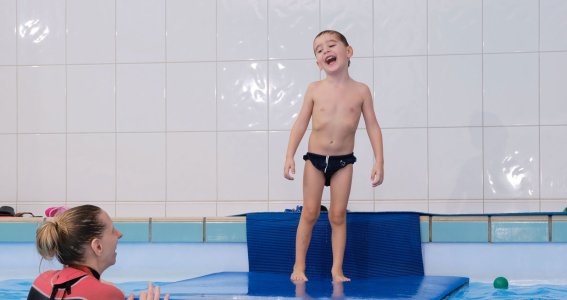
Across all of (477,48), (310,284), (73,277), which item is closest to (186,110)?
(477,48)

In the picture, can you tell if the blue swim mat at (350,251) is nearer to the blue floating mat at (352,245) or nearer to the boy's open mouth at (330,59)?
the blue floating mat at (352,245)

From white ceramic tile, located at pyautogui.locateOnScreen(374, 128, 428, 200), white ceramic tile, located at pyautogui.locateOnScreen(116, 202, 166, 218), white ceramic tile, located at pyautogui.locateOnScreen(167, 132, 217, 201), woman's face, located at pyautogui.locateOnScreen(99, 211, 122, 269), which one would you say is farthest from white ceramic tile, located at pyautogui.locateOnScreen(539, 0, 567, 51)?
woman's face, located at pyautogui.locateOnScreen(99, 211, 122, 269)

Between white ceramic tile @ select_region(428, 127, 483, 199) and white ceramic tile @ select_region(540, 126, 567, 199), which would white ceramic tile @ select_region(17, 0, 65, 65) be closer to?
white ceramic tile @ select_region(428, 127, 483, 199)

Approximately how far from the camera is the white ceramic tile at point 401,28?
302 inches

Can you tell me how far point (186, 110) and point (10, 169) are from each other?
1821 millimetres

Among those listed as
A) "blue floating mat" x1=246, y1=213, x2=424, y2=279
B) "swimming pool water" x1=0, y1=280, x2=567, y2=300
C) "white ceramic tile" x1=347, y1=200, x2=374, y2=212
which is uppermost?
"white ceramic tile" x1=347, y1=200, x2=374, y2=212

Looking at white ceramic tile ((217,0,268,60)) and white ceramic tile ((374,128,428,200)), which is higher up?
white ceramic tile ((217,0,268,60))

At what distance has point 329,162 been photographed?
18.3ft

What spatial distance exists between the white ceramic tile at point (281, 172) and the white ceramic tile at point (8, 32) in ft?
8.85

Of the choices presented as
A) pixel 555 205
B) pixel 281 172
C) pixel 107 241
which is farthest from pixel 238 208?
pixel 107 241

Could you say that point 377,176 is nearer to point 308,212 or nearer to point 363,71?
point 308,212

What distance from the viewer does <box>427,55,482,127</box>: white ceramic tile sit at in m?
7.57

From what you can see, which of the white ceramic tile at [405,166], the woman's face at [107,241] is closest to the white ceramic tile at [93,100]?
the white ceramic tile at [405,166]

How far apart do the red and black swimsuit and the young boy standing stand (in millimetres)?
2477
